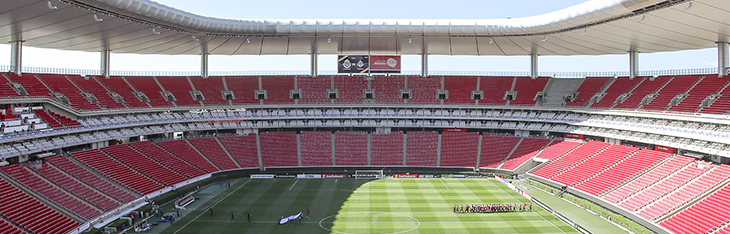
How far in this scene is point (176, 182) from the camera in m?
37.5

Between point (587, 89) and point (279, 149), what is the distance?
32.5m

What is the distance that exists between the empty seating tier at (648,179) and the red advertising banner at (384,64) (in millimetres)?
26820

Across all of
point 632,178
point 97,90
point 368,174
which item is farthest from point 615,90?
point 97,90

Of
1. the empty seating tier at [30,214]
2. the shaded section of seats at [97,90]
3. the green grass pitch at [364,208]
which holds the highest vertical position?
the shaded section of seats at [97,90]

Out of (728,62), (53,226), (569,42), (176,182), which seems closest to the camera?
(53,226)

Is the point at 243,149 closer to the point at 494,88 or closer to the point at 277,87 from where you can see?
the point at 277,87

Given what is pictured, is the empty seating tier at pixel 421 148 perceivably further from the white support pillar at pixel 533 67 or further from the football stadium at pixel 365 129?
the white support pillar at pixel 533 67

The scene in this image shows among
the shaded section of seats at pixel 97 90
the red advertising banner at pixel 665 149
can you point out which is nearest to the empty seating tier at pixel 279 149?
the shaded section of seats at pixel 97 90

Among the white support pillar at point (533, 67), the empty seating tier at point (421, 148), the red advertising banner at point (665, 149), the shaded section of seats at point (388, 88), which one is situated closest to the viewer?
the red advertising banner at point (665, 149)

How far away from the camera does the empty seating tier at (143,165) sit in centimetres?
3675

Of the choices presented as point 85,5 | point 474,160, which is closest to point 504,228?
point 474,160

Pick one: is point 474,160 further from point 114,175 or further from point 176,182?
point 114,175

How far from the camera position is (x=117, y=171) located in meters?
34.9

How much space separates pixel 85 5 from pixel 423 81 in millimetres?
35278
